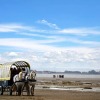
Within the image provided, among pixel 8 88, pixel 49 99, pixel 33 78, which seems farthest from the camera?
pixel 8 88

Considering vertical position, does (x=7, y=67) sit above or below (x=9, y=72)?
above

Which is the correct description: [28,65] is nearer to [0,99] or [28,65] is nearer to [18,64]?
[18,64]

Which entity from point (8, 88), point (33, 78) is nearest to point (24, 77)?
point (33, 78)

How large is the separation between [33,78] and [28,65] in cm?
296

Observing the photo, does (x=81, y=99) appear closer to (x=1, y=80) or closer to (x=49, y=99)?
(x=49, y=99)

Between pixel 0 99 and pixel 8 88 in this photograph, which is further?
pixel 8 88

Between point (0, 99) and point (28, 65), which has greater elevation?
point (28, 65)

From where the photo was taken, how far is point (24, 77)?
114 ft

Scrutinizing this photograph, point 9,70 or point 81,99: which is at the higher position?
point 9,70

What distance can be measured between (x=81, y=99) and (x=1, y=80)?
932cm

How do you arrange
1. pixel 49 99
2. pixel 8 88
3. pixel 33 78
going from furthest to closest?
1. pixel 8 88
2. pixel 33 78
3. pixel 49 99

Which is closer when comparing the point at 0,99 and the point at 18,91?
the point at 0,99

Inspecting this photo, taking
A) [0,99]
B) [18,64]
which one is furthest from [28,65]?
[0,99]

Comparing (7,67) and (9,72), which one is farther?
(7,67)
